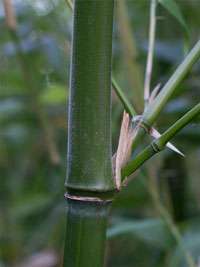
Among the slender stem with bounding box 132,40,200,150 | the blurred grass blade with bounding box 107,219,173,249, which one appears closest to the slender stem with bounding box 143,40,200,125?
the slender stem with bounding box 132,40,200,150

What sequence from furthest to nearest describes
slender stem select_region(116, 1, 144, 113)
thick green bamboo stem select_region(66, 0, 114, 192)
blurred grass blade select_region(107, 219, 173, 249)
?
slender stem select_region(116, 1, 144, 113) < blurred grass blade select_region(107, 219, 173, 249) < thick green bamboo stem select_region(66, 0, 114, 192)

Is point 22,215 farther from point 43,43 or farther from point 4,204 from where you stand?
point 43,43

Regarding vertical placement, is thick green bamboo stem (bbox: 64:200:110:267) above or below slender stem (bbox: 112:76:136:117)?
below

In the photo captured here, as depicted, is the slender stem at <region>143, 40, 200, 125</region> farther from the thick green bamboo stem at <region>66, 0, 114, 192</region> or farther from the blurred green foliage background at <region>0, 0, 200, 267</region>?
the blurred green foliage background at <region>0, 0, 200, 267</region>

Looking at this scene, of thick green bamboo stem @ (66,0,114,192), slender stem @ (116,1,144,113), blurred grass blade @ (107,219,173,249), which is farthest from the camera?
slender stem @ (116,1,144,113)

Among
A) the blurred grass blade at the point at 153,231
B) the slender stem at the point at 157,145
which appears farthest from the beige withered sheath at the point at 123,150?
the blurred grass blade at the point at 153,231

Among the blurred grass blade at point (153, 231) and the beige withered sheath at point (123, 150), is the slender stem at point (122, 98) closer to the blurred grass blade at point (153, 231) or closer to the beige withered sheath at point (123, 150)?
the beige withered sheath at point (123, 150)
